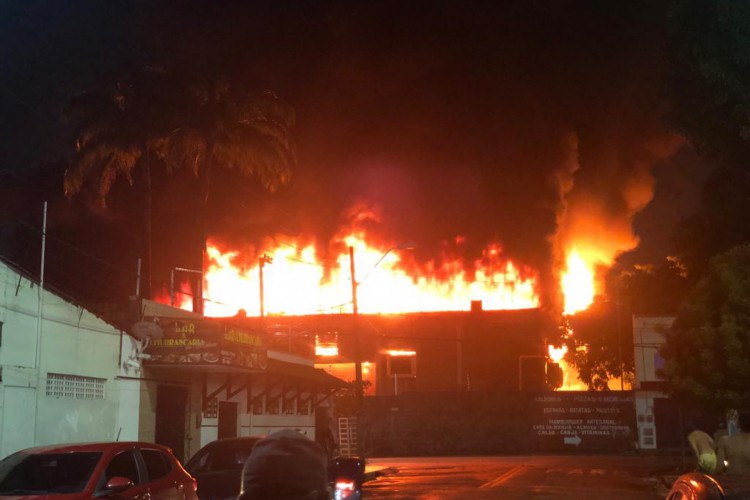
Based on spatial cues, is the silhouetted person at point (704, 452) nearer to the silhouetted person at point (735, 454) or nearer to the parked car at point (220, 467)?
the silhouetted person at point (735, 454)

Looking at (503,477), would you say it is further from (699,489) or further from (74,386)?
(699,489)

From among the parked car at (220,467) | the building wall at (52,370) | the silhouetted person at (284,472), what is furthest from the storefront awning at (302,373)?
the silhouetted person at (284,472)

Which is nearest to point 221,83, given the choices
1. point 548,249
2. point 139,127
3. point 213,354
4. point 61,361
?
point 139,127

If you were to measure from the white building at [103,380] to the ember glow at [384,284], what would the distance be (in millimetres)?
35514

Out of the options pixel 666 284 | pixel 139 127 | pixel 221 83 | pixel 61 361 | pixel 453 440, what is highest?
pixel 221 83

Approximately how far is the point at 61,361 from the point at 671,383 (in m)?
17.3

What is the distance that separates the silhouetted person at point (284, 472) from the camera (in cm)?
444

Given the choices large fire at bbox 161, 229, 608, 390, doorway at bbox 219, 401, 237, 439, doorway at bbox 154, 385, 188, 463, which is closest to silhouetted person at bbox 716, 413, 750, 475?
doorway at bbox 154, 385, 188, 463

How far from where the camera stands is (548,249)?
69562mm

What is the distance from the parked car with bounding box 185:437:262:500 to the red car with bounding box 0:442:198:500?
344 centimetres

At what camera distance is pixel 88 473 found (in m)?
9.41

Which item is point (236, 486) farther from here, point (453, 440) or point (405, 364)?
point (405, 364)

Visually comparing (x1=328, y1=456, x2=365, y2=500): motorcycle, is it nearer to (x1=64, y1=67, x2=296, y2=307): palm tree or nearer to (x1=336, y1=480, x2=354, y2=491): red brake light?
(x1=336, y1=480, x2=354, y2=491): red brake light

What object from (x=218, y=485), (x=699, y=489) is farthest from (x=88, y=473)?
(x=699, y=489)
